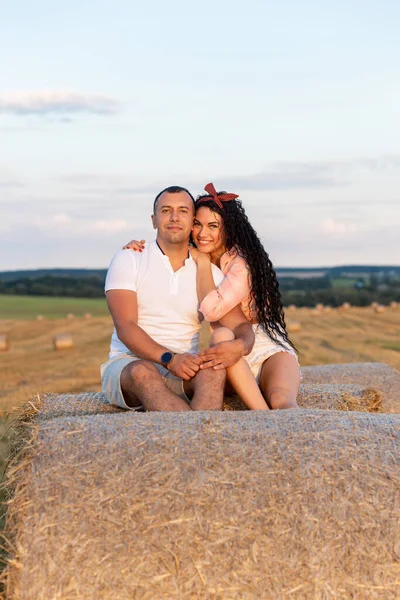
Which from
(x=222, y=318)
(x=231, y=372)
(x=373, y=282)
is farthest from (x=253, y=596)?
(x=373, y=282)

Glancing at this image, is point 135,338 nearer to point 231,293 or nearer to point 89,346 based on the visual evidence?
point 231,293

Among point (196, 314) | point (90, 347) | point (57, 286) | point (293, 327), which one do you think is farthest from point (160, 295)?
point (57, 286)

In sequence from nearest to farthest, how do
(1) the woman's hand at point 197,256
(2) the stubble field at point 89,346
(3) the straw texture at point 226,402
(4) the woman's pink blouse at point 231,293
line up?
(3) the straw texture at point 226,402 → (4) the woman's pink blouse at point 231,293 → (1) the woman's hand at point 197,256 → (2) the stubble field at point 89,346

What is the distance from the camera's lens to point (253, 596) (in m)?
3.05

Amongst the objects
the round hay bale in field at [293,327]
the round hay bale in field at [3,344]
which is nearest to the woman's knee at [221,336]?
the round hay bale in field at [3,344]

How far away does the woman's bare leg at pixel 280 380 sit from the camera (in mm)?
4543

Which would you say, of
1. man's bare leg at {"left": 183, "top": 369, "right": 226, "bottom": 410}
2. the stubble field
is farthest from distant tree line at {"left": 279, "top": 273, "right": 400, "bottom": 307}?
man's bare leg at {"left": 183, "top": 369, "right": 226, "bottom": 410}

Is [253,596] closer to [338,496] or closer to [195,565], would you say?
[195,565]

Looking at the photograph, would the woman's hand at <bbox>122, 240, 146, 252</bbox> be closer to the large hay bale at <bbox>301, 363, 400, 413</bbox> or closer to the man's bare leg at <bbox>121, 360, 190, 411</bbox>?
the man's bare leg at <bbox>121, 360, 190, 411</bbox>

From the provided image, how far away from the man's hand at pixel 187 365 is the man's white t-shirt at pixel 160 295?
0.36m

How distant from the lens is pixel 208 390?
428cm

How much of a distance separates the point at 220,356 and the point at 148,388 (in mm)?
407

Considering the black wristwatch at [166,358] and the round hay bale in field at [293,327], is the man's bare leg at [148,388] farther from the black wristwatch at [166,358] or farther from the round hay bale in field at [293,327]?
the round hay bale in field at [293,327]

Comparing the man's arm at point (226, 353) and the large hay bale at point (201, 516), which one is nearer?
the large hay bale at point (201, 516)
